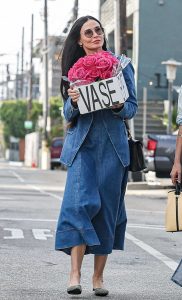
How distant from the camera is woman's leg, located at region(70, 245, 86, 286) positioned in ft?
25.0

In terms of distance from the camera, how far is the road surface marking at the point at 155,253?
33.2 feet

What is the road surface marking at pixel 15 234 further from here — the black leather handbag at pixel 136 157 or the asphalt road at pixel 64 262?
the black leather handbag at pixel 136 157

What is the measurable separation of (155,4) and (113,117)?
4027cm

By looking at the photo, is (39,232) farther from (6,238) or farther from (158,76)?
(158,76)

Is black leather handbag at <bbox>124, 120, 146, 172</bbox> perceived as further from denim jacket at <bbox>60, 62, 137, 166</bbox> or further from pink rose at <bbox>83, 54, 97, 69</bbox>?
pink rose at <bbox>83, 54, 97, 69</bbox>

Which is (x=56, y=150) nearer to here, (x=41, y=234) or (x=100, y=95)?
(x=41, y=234)

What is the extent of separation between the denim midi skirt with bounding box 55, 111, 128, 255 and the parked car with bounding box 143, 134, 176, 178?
17.7 meters

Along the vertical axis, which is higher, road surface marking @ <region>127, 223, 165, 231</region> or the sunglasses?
the sunglasses

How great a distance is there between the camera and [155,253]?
1119 cm

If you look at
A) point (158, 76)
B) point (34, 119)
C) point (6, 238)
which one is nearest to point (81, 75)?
point (6, 238)

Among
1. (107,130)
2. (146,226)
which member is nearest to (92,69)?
(107,130)

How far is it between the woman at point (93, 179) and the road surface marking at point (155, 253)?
203 centimetres

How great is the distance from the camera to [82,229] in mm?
7625

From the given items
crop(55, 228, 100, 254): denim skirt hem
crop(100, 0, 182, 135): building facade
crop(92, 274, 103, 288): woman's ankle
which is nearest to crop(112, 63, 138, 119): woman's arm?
crop(55, 228, 100, 254): denim skirt hem
